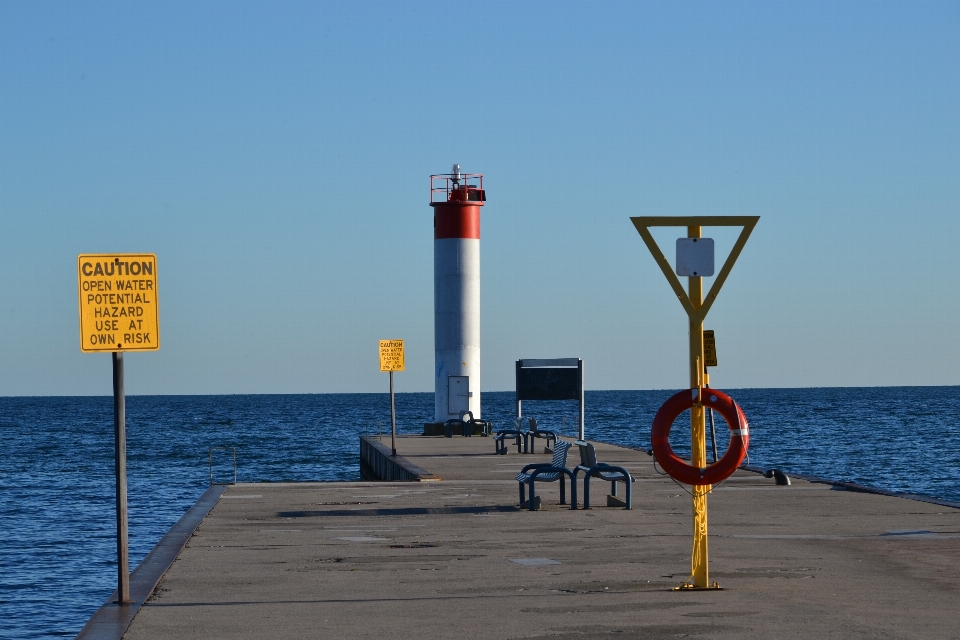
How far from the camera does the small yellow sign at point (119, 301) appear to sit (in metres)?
10.3

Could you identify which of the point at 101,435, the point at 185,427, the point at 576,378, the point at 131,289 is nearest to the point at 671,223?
the point at 131,289

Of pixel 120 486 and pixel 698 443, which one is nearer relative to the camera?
pixel 120 486

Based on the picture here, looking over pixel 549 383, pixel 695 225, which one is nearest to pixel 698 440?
pixel 695 225

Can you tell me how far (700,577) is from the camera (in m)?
10.5

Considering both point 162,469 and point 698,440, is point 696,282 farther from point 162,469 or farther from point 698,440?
point 162,469

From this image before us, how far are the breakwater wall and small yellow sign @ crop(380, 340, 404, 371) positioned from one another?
6.37 feet

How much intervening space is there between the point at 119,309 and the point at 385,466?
61.2 ft

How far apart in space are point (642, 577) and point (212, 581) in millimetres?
3658

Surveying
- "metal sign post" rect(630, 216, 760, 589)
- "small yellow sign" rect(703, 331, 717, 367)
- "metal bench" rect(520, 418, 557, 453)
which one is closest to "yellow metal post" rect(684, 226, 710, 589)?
"metal sign post" rect(630, 216, 760, 589)

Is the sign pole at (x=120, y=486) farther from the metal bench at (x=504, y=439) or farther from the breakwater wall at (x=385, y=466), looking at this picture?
the metal bench at (x=504, y=439)

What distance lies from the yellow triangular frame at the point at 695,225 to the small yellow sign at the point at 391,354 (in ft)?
55.4

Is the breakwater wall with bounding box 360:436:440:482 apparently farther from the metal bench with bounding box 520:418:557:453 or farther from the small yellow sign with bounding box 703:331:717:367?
the small yellow sign with bounding box 703:331:717:367

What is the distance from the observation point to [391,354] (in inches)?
1096

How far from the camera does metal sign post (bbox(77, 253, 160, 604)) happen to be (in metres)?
10.3
